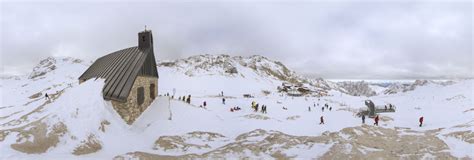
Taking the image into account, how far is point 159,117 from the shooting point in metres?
27.0

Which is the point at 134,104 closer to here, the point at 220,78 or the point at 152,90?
the point at 152,90

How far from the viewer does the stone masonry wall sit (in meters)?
23.9

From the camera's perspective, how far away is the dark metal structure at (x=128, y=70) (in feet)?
79.5

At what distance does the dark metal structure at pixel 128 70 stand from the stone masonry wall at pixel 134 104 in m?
0.57

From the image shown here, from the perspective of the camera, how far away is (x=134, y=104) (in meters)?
25.6

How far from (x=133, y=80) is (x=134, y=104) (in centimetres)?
215

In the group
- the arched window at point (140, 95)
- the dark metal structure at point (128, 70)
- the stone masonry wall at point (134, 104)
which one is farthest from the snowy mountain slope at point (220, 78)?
the arched window at point (140, 95)

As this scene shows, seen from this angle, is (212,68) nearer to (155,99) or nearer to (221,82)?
(221,82)

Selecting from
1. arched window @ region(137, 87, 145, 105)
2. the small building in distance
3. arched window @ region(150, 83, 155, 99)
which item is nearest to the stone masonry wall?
the small building in distance

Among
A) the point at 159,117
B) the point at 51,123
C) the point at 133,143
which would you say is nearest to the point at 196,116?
the point at 159,117

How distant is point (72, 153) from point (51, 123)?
4.26m

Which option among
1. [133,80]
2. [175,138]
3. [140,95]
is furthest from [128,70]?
[175,138]

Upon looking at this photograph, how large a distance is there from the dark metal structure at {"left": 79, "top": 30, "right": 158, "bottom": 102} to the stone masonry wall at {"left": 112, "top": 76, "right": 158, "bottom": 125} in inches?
22.5

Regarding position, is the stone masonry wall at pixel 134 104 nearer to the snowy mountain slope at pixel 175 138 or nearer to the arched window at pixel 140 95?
the arched window at pixel 140 95
